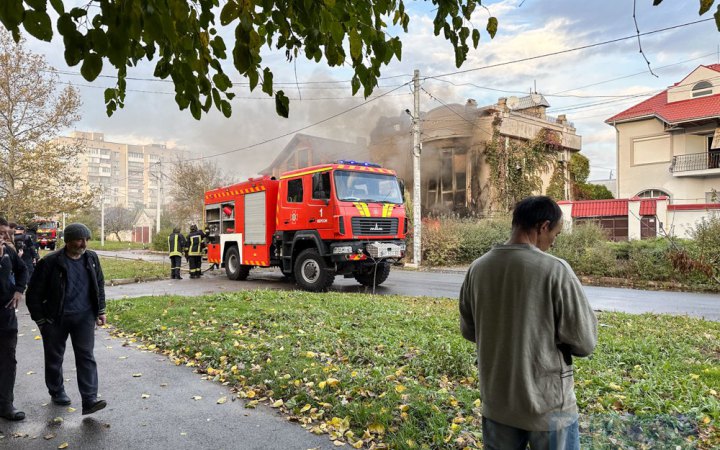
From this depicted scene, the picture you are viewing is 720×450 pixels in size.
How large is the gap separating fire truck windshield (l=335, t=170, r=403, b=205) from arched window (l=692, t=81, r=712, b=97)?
2228 centimetres

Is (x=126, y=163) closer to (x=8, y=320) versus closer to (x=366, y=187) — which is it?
(x=366, y=187)

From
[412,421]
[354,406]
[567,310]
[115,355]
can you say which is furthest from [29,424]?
[567,310]

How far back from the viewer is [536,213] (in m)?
2.24

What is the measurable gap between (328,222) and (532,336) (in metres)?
9.10

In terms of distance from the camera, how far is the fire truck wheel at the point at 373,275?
12.6 m

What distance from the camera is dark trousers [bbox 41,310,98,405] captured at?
4.28 m

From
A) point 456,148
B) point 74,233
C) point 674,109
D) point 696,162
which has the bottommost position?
point 74,233

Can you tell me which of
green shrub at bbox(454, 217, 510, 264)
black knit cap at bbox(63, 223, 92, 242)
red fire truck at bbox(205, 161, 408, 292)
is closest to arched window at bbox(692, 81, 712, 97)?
green shrub at bbox(454, 217, 510, 264)

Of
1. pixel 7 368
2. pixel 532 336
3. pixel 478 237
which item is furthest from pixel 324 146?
pixel 532 336

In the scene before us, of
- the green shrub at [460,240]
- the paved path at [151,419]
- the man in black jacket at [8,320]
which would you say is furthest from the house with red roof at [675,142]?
the man in black jacket at [8,320]

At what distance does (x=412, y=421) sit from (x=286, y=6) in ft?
9.79

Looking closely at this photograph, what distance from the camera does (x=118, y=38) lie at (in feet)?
7.08

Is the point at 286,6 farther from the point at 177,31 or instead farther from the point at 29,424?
the point at 29,424

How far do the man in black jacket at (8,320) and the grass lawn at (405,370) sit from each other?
1.73m
